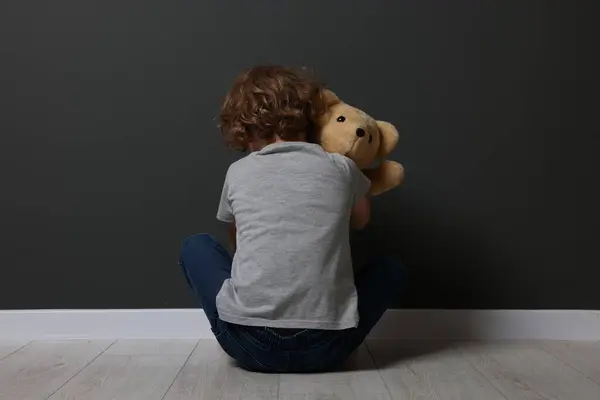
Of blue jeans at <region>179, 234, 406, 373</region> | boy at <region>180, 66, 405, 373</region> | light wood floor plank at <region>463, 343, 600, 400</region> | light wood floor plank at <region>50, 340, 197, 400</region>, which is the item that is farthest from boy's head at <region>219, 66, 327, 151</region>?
light wood floor plank at <region>463, 343, 600, 400</region>

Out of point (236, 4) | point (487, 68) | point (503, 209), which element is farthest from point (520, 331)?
point (236, 4)

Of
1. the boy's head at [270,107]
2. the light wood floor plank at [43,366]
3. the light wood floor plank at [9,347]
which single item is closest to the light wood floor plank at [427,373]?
Answer: the boy's head at [270,107]

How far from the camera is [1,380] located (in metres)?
1.31

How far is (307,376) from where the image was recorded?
1.33m

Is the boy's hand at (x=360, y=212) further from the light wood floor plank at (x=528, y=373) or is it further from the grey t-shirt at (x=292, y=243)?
the light wood floor plank at (x=528, y=373)

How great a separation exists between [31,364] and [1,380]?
135 mm

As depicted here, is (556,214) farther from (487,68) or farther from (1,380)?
(1,380)

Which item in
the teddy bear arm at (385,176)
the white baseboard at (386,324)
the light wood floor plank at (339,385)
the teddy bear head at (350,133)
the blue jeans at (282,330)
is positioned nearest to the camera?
the light wood floor plank at (339,385)

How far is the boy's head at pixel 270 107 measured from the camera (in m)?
1.37

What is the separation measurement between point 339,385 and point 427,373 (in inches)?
7.5

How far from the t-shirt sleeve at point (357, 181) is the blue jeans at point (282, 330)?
0.59 ft

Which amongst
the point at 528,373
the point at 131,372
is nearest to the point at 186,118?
the point at 131,372

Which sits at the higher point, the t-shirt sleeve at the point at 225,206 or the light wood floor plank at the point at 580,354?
the t-shirt sleeve at the point at 225,206

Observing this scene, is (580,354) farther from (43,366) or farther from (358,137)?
(43,366)
